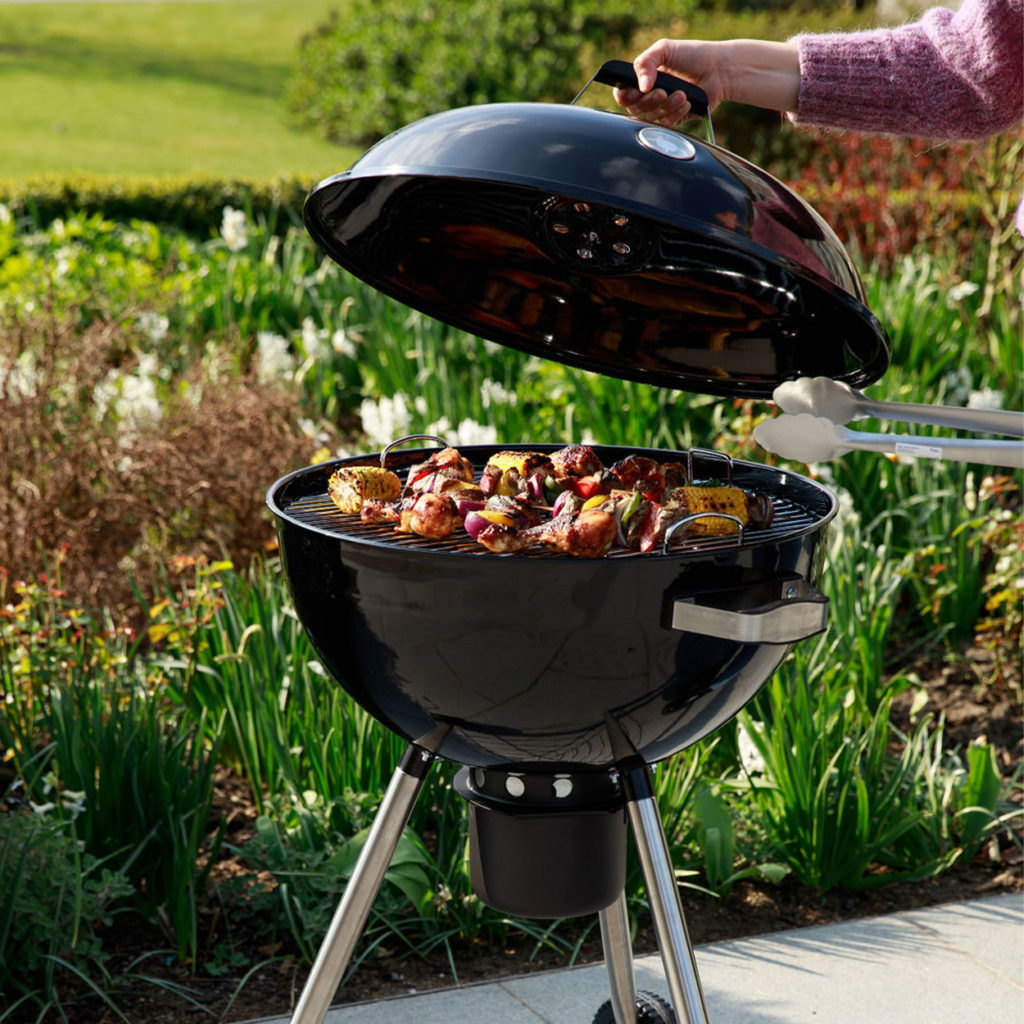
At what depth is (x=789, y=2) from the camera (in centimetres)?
1562

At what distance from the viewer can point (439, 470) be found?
76.1 inches

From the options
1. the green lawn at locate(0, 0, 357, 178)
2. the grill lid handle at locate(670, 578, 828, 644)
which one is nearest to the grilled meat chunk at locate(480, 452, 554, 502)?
the grill lid handle at locate(670, 578, 828, 644)

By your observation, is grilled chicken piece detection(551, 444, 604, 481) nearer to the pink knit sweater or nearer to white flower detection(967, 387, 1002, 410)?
the pink knit sweater

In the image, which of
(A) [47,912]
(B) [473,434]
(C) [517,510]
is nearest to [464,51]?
(B) [473,434]

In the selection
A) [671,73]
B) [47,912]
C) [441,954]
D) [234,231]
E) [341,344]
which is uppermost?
[671,73]

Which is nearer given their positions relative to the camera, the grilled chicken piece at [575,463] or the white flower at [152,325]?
the grilled chicken piece at [575,463]

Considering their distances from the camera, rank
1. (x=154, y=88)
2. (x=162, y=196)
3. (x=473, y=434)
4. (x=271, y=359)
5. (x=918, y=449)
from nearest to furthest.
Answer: (x=918, y=449) < (x=473, y=434) < (x=271, y=359) < (x=162, y=196) < (x=154, y=88)

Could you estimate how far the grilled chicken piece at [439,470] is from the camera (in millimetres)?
1880

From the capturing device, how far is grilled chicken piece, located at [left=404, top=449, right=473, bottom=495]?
6.17ft

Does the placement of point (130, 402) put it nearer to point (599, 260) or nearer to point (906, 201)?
point (599, 260)

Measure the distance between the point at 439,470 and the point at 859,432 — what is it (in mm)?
770

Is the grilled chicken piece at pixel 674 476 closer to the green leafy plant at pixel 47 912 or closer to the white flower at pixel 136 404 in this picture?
the green leafy plant at pixel 47 912

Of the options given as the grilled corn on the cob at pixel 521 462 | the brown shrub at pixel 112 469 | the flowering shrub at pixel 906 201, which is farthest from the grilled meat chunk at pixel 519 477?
the flowering shrub at pixel 906 201

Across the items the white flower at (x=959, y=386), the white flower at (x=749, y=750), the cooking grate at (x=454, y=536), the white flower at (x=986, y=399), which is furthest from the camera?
the white flower at (x=959, y=386)
